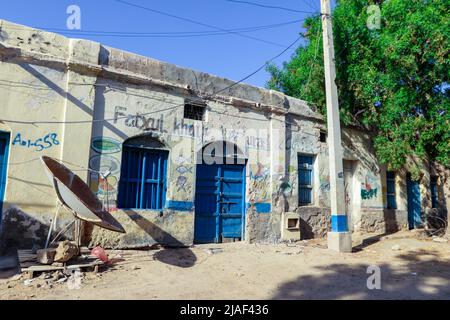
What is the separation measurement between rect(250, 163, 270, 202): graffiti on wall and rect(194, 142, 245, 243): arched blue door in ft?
0.86

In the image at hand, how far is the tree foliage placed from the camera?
27.0ft

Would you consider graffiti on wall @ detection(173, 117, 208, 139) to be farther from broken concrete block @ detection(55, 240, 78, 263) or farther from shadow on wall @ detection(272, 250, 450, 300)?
shadow on wall @ detection(272, 250, 450, 300)

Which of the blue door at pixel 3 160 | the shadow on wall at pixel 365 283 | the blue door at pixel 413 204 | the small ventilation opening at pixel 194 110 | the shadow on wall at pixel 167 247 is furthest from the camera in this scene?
the blue door at pixel 413 204

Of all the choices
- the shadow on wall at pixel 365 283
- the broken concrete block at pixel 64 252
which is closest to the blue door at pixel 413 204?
the shadow on wall at pixel 365 283

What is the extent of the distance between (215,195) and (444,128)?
6.16 m

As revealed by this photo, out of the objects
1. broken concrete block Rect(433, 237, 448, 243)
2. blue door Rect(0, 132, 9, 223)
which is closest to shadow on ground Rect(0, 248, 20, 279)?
blue door Rect(0, 132, 9, 223)

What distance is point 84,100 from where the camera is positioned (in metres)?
6.50

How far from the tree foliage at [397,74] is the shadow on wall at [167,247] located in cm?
607

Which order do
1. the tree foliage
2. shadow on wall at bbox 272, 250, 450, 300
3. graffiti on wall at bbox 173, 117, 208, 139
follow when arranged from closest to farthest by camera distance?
1. shadow on wall at bbox 272, 250, 450, 300
2. graffiti on wall at bbox 173, 117, 208, 139
3. the tree foliage

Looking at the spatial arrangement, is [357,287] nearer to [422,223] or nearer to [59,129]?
[59,129]

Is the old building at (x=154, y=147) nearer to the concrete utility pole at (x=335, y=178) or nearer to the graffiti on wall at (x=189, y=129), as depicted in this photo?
the graffiti on wall at (x=189, y=129)

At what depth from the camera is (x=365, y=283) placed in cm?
537

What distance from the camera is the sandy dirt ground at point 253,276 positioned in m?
4.61
